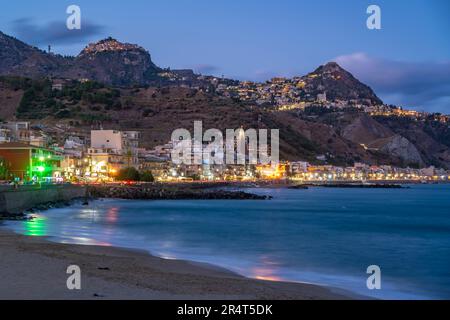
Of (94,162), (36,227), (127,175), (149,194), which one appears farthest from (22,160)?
(36,227)

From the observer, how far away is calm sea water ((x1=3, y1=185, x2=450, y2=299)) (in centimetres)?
2116

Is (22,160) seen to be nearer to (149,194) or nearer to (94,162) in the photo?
(149,194)

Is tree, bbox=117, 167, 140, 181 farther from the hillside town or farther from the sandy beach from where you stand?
the sandy beach

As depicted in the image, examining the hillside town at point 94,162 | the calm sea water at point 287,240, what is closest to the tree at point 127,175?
the hillside town at point 94,162

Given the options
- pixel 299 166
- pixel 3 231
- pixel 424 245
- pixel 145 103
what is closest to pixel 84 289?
pixel 3 231

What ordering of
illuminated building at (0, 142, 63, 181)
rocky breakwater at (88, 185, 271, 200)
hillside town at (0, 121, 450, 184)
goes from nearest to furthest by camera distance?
1. illuminated building at (0, 142, 63, 181)
2. hillside town at (0, 121, 450, 184)
3. rocky breakwater at (88, 185, 271, 200)

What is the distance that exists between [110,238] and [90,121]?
317 ft

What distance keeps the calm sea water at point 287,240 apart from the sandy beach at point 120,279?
2241 mm

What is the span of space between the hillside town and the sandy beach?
31.4 m

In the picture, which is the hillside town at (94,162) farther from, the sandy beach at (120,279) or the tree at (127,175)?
the sandy beach at (120,279)

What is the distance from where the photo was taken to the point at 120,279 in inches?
611

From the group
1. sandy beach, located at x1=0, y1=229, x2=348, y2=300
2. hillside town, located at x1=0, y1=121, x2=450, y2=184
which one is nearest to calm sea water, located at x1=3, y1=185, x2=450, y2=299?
sandy beach, located at x1=0, y1=229, x2=348, y2=300
